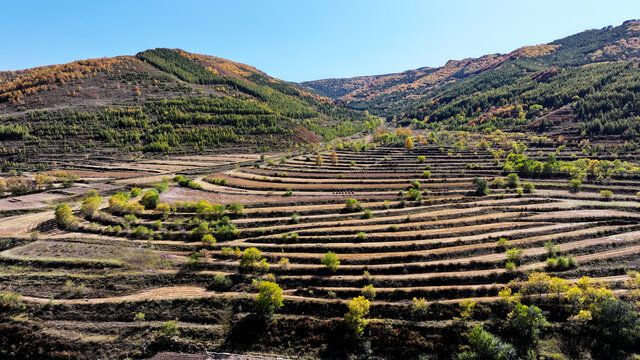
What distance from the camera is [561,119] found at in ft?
613

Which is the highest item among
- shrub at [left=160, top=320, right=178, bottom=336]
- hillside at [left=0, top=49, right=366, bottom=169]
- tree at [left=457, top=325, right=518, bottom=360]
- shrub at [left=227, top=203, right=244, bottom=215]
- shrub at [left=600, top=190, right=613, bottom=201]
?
hillside at [left=0, top=49, right=366, bottom=169]

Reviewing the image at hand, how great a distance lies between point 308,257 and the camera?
56250 millimetres

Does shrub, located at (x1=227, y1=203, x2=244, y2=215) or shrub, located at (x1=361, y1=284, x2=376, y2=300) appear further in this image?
shrub, located at (x1=227, y1=203, x2=244, y2=215)

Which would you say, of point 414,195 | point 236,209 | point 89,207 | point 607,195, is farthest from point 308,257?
point 607,195

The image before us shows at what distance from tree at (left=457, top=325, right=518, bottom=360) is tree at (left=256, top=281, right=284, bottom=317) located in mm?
27802

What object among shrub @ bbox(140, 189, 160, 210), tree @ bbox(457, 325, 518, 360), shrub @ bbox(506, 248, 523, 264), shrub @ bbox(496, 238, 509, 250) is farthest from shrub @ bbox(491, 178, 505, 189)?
shrub @ bbox(140, 189, 160, 210)

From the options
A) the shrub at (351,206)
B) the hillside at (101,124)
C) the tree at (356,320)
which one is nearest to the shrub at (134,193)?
the shrub at (351,206)

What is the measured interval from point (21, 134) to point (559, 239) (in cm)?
22142

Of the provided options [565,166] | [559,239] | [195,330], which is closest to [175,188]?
[195,330]

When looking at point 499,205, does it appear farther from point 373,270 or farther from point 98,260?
point 98,260

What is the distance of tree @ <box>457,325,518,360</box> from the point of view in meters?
36.4

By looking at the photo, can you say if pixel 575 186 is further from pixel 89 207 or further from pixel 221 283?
pixel 89 207

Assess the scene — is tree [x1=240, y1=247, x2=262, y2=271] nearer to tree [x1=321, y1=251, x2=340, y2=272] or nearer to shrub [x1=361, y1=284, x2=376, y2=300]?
tree [x1=321, y1=251, x2=340, y2=272]

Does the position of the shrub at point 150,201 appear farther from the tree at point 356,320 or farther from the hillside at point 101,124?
the hillside at point 101,124
